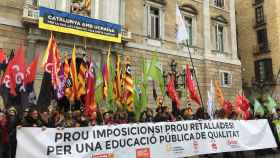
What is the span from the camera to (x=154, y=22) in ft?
66.6

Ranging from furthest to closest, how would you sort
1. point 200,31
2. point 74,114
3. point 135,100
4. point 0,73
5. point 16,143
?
point 200,31 < point 135,100 < point 0,73 < point 74,114 < point 16,143

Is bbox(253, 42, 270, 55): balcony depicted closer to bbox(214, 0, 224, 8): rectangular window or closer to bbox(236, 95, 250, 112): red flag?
Answer: bbox(214, 0, 224, 8): rectangular window

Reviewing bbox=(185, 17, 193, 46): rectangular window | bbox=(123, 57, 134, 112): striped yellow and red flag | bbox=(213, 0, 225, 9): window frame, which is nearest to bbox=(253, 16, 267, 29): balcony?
bbox=(213, 0, 225, 9): window frame

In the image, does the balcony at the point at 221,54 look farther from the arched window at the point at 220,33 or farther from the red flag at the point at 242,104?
the red flag at the point at 242,104

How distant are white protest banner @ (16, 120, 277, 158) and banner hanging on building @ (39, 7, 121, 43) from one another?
28.5 ft

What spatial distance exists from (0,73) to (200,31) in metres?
15.7

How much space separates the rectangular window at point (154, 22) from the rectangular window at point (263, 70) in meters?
13.8

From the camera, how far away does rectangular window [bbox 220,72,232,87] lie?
23141mm

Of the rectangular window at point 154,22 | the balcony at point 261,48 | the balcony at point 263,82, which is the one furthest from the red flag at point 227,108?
the balcony at point 261,48

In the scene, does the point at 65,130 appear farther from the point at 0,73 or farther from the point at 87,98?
the point at 0,73

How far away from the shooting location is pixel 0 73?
9.56 meters

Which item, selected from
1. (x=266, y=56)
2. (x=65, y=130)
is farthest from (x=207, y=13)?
(x=65, y=130)

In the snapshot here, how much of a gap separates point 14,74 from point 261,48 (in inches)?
1031

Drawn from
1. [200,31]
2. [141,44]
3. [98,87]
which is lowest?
[98,87]
